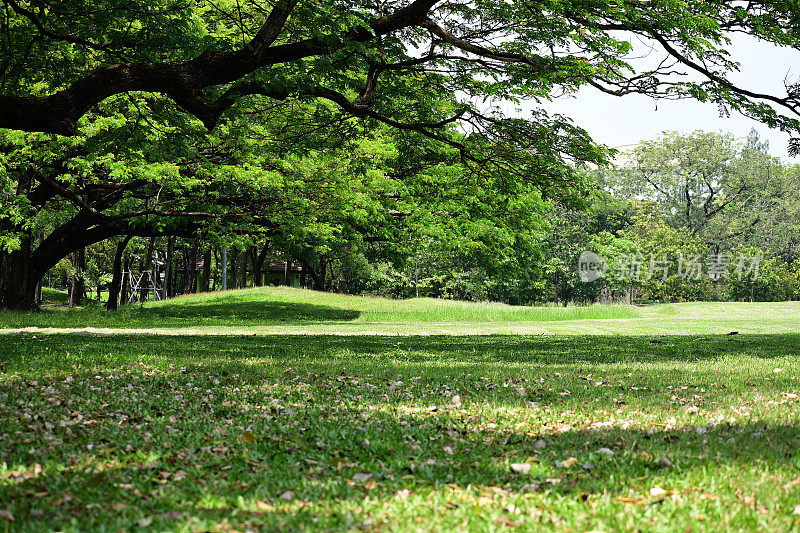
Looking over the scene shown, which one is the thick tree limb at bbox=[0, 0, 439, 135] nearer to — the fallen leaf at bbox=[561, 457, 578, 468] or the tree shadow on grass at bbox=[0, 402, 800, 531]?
the tree shadow on grass at bbox=[0, 402, 800, 531]

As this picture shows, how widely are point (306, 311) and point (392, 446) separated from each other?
2438 cm

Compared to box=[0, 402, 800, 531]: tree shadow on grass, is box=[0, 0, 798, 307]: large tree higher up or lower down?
higher up

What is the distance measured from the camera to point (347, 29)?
959 centimetres

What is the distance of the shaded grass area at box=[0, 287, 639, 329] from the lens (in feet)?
79.3

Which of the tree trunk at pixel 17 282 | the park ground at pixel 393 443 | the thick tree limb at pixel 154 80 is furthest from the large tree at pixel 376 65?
the tree trunk at pixel 17 282

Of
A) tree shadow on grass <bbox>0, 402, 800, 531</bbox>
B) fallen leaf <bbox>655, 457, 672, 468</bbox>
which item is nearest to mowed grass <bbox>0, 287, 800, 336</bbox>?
tree shadow on grass <bbox>0, 402, 800, 531</bbox>

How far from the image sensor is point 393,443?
4.62 m

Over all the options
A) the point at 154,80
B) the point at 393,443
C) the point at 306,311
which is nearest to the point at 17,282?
the point at 306,311

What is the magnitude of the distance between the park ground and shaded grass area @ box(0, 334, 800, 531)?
0.06ft

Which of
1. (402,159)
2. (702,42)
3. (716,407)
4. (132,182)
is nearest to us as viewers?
(716,407)

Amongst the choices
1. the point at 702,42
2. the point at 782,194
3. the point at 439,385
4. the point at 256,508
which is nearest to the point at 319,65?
the point at 439,385

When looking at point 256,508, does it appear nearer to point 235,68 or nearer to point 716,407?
point 716,407

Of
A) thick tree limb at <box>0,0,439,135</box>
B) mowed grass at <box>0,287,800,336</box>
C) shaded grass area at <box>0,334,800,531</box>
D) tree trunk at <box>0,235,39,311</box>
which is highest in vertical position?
thick tree limb at <box>0,0,439,135</box>

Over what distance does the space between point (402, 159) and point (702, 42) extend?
8.23 meters
